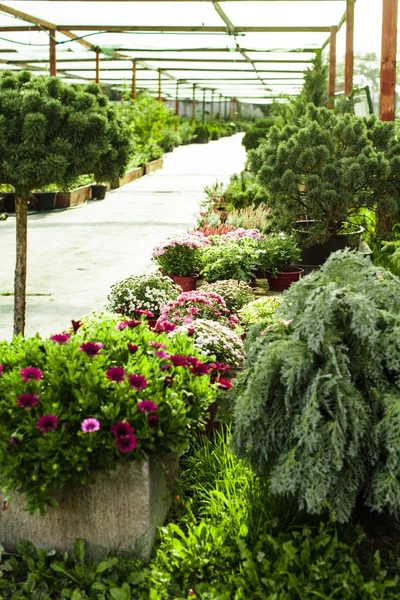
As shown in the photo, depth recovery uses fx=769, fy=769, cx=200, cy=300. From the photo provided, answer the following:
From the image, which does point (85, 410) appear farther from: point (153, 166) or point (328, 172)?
point (153, 166)

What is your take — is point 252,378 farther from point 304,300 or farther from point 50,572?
point 50,572

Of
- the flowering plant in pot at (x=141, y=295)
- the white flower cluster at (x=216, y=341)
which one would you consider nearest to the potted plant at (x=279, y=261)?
the flowering plant in pot at (x=141, y=295)

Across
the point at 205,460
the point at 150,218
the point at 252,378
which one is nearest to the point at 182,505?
the point at 205,460

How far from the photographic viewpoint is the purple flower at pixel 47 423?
8.58 feet

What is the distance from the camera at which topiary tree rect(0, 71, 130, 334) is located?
452 centimetres

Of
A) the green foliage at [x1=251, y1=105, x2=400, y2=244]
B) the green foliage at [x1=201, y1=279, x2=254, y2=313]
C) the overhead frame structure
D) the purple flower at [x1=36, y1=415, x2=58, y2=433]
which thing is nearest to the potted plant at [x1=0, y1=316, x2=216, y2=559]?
the purple flower at [x1=36, y1=415, x2=58, y2=433]

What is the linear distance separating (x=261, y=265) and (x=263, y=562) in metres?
4.22

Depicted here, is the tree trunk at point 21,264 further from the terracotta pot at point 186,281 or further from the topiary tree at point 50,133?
the terracotta pot at point 186,281

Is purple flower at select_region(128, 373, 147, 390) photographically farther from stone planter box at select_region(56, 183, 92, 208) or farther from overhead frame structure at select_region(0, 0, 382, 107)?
stone planter box at select_region(56, 183, 92, 208)

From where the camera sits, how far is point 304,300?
303 cm

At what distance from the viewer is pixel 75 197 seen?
15422 millimetres

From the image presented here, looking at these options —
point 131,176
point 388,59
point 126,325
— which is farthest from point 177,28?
point 126,325

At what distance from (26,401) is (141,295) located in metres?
2.77

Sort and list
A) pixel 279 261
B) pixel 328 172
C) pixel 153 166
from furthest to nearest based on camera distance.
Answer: pixel 153 166, pixel 328 172, pixel 279 261
